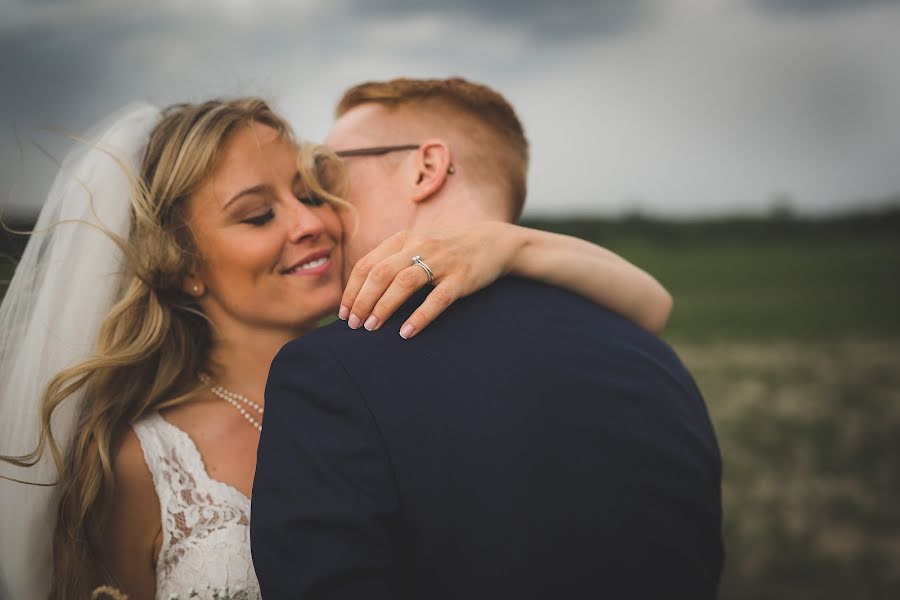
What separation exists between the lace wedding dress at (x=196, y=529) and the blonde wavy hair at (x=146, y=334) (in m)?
0.20

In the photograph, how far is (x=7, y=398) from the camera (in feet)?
9.38

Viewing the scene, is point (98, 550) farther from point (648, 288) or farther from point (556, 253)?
point (648, 288)

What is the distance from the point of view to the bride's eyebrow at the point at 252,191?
2988mm

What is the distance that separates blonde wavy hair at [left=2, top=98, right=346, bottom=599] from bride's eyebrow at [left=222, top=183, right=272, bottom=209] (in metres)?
0.16

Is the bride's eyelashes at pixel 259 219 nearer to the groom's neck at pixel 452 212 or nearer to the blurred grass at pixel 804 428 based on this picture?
the groom's neck at pixel 452 212

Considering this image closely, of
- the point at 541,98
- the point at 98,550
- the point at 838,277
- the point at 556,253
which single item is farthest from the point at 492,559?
the point at 838,277

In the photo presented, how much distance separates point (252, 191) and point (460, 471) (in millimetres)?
1726

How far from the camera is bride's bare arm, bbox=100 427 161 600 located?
2777mm

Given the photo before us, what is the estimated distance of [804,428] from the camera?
10.4 m

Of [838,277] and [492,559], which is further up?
[492,559]

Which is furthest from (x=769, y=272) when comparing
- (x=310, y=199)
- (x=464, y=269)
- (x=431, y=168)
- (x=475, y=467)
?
(x=475, y=467)

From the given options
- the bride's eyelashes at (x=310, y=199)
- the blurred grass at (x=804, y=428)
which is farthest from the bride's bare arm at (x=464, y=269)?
the blurred grass at (x=804, y=428)

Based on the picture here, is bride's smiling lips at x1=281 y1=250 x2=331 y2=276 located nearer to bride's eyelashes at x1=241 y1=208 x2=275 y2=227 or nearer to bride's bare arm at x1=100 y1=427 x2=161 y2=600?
bride's eyelashes at x1=241 y1=208 x2=275 y2=227

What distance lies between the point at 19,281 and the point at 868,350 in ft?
61.9
